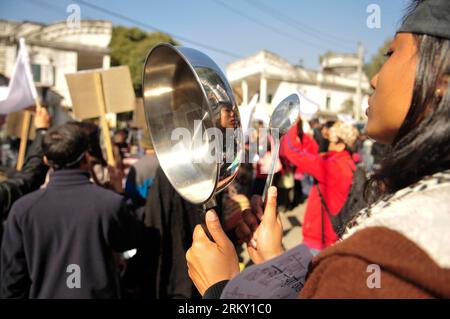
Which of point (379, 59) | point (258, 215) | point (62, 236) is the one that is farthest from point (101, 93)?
point (379, 59)

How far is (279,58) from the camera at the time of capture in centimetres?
2584

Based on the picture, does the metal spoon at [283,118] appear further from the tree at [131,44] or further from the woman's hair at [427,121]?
the tree at [131,44]

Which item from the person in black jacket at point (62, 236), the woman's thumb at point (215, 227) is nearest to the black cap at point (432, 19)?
the woman's thumb at point (215, 227)

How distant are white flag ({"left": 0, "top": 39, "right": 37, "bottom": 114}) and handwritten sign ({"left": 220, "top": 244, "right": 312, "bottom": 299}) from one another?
3.23 m

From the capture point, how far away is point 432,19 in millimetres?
765

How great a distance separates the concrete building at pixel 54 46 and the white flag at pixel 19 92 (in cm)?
1469

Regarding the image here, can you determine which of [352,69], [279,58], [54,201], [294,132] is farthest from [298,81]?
[54,201]

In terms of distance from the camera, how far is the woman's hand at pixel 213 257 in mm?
954

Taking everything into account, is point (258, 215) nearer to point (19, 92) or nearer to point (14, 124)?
point (19, 92)

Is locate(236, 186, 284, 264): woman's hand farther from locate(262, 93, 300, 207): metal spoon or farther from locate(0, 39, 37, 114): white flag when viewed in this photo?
locate(0, 39, 37, 114): white flag

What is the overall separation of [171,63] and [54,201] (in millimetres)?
1503

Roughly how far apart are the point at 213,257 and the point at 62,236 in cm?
158

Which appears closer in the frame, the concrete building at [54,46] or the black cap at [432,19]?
the black cap at [432,19]

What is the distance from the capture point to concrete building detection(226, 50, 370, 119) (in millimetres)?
22922
